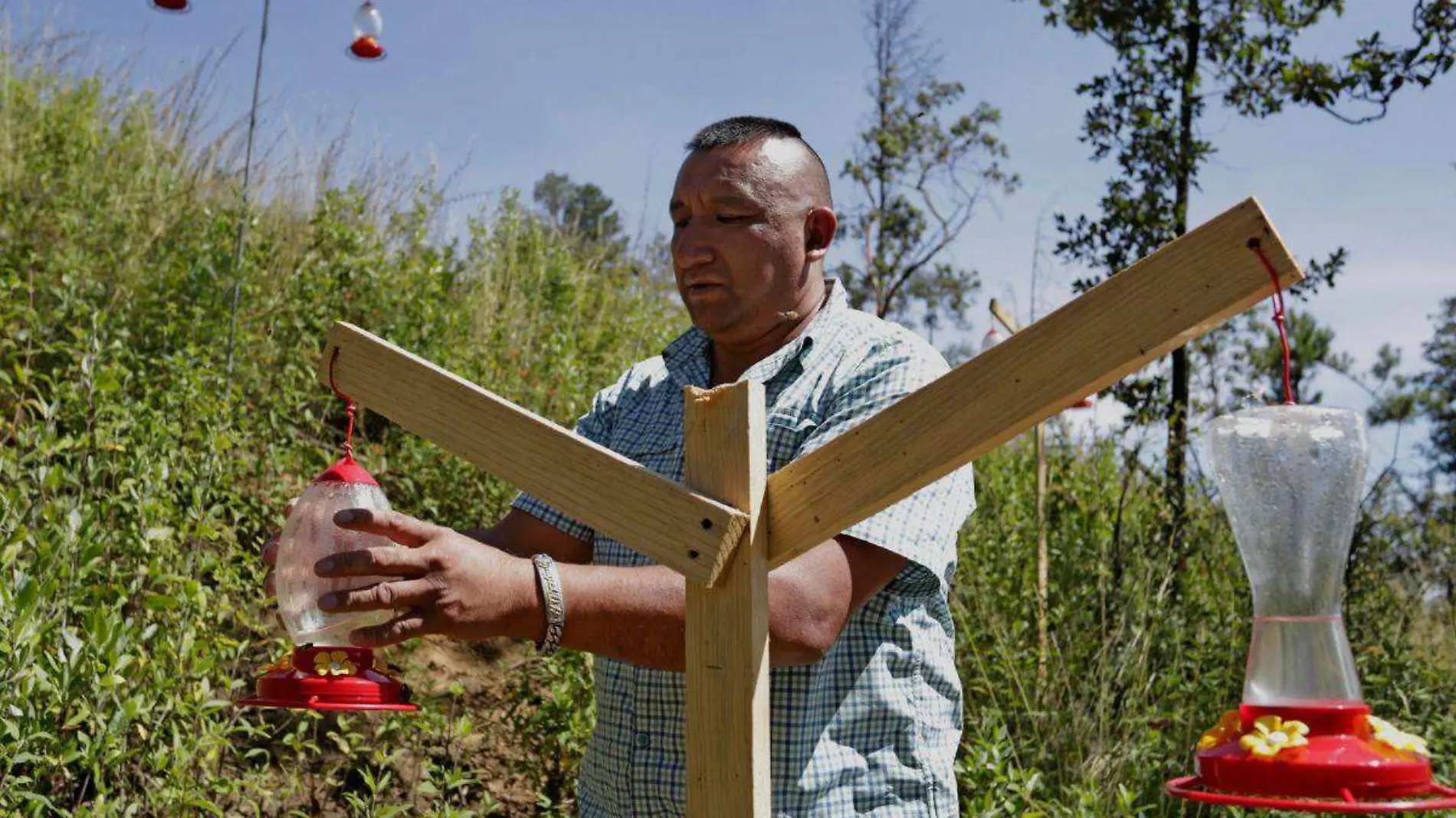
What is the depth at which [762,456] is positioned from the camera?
1.53 m

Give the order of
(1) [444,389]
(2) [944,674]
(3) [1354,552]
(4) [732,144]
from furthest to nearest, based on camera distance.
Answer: (3) [1354,552] < (4) [732,144] < (2) [944,674] < (1) [444,389]

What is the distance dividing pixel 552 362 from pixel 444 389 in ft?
12.7

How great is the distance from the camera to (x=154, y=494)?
349 centimetres

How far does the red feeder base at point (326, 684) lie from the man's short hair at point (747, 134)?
0.97 metres

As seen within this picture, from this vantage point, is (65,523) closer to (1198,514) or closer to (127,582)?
(127,582)

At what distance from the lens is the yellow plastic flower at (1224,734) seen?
1.41 m

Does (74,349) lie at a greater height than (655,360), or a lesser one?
greater

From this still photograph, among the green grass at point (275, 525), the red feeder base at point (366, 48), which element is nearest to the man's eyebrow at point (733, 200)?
the green grass at point (275, 525)

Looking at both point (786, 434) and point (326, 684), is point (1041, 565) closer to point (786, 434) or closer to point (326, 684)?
point (786, 434)

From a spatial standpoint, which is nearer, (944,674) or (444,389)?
(444,389)

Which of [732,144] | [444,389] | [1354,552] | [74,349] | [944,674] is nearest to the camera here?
[444,389]

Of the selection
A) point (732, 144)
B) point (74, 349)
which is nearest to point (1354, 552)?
point (732, 144)

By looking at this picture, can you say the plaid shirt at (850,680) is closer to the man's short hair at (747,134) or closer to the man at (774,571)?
the man at (774,571)

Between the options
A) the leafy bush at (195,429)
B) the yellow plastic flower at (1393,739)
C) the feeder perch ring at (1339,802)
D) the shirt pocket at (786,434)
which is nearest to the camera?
the feeder perch ring at (1339,802)
